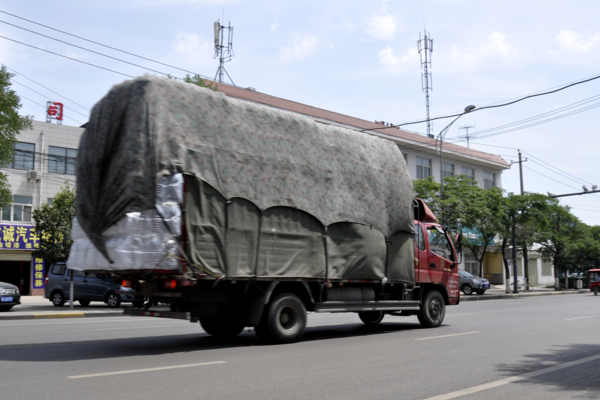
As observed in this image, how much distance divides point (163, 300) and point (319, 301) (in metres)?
3.04

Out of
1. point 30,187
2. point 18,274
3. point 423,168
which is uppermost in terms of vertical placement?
point 423,168

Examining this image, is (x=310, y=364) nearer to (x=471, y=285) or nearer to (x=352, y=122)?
(x=471, y=285)

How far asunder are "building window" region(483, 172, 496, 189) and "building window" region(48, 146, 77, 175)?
36133 mm

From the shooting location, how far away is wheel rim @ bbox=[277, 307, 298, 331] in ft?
33.6

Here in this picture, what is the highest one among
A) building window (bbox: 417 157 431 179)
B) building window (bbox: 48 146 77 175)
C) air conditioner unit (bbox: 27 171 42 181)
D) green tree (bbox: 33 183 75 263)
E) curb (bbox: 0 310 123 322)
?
building window (bbox: 417 157 431 179)

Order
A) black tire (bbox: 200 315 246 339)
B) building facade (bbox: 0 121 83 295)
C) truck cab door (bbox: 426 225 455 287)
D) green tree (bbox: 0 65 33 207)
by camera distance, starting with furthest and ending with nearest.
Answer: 1. building facade (bbox: 0 121 83 295)
2. green tree (bbox: 0 65 33 207)
3. truck cab door (bbox: 426 225 455 287)
4. black tire (bbox: 200 315 246 339)

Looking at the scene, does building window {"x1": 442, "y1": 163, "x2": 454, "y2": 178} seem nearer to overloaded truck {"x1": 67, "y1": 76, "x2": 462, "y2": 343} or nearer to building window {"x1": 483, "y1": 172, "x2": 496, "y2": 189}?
building window {"x1": 483, "y1": 172, "x2": 496, "y2": 189}

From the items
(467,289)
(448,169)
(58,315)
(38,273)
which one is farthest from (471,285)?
(38,273)

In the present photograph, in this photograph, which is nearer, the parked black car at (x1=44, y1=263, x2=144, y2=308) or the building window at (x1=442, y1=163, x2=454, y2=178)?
the parked black car at (x1=44, y1=263, x2=144, y2=308)

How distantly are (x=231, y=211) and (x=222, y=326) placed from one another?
2688 millimetres

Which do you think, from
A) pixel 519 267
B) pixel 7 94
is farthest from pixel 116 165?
pixel 519 267

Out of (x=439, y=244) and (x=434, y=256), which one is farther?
(x=439, y=244)

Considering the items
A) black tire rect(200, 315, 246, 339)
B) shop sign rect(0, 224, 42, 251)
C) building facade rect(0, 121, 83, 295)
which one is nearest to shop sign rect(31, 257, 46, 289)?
building facade rect(0, 121, 83, 295)

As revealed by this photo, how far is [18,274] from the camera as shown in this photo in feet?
117
